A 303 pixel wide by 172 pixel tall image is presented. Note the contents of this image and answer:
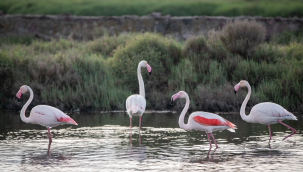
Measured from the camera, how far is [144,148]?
28.7 ft

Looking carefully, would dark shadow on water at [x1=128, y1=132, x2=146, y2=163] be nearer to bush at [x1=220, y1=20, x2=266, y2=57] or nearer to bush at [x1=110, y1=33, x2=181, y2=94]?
bush at [x1=110, y1=33, x2=181, y2=94]

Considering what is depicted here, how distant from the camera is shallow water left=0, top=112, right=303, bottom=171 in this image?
7.30 m

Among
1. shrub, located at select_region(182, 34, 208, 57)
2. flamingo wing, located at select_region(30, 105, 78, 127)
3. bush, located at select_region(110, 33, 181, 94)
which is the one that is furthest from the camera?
shrub, located at select_region(182, 34, 208, 57)

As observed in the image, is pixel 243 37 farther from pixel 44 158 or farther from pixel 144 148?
pixel 44 158

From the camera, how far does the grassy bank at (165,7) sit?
1335 inches

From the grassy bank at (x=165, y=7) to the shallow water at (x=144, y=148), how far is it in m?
23.1

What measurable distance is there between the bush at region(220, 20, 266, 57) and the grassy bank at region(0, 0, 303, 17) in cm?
1623

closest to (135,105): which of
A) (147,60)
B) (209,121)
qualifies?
(209,121)

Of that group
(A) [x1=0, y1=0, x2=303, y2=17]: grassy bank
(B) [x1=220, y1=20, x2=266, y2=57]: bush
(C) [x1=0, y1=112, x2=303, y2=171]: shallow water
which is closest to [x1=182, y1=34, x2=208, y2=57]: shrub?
(B) [x1=220, y1=20, x2=266, y2=57]: bush

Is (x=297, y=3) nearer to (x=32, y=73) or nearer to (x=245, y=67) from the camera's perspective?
(x=245, y=67)

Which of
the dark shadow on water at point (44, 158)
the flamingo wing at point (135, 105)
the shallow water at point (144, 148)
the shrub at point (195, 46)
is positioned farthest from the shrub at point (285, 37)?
the dark shadow on water at point (44, 158)

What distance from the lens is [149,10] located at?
35188 millimetres

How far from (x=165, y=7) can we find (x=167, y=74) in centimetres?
1944

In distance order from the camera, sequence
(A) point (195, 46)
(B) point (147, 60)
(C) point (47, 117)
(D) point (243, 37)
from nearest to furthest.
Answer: (C) point (47, 117) < (B) point (147, 60) < (D) point (243, 37) < (A) point (195, 46)
